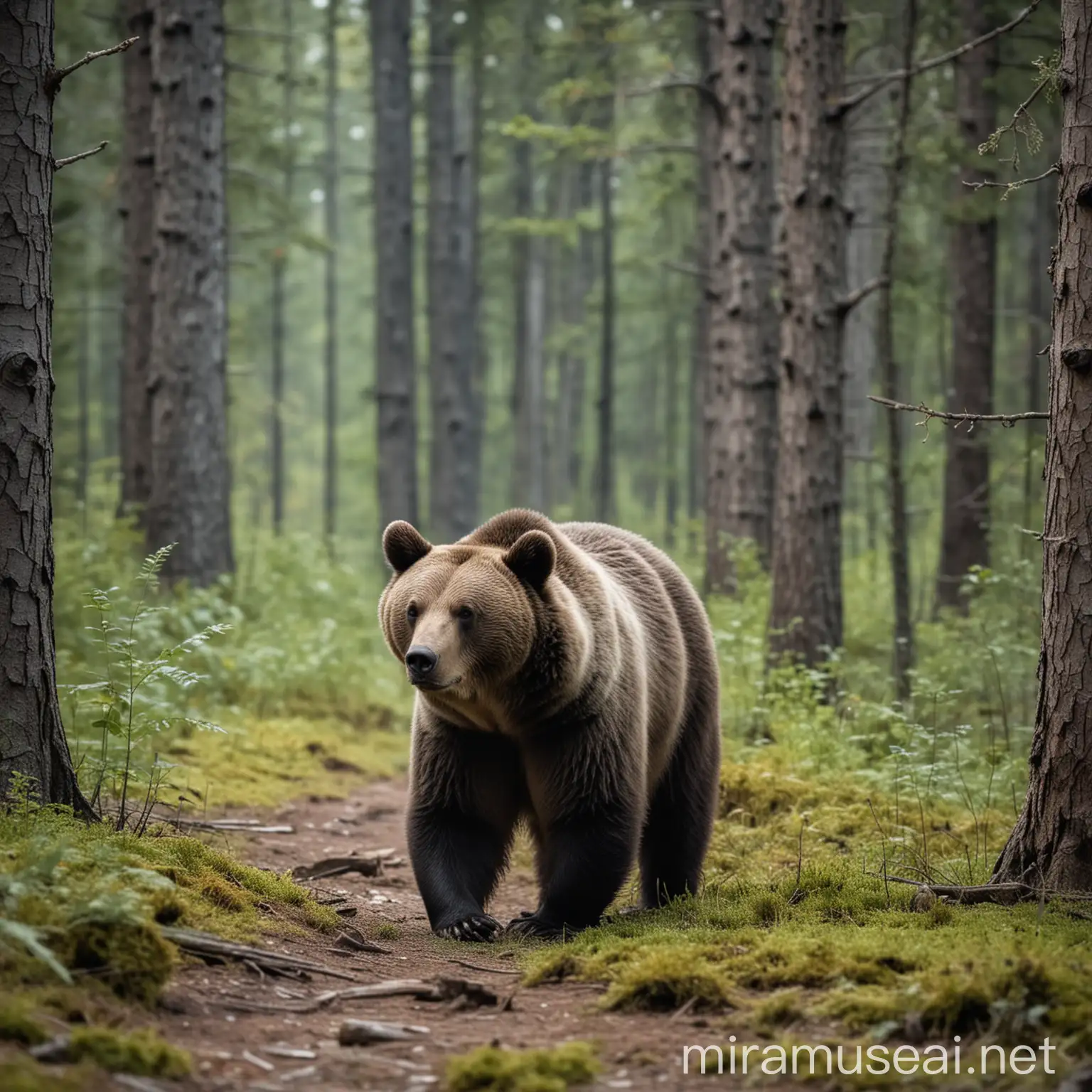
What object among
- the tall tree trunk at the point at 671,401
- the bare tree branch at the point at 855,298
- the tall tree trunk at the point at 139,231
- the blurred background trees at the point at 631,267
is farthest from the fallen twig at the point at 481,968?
the tall tree trunk at the point at 671,401

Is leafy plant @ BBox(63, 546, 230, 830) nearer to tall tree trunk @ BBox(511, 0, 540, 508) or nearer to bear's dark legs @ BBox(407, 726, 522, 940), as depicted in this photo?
bear's dark legs @ BBox(407, 726, 522, 940)

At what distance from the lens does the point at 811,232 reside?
10242 mm

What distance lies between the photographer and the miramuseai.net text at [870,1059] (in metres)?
3.41

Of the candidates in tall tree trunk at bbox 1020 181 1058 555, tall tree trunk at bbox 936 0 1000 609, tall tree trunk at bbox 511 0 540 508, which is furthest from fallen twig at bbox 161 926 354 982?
tall tree trunk at bbox 511 0 540 508

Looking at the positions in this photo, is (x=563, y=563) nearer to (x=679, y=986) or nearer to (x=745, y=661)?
(x=679, y=986)

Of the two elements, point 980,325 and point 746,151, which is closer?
point 746,151

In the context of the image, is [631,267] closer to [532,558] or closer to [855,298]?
[855,298]

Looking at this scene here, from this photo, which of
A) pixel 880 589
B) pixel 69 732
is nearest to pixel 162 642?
pixel 69 732

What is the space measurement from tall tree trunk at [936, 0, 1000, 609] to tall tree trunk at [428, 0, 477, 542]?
11159mm

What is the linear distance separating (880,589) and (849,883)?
11.0 m

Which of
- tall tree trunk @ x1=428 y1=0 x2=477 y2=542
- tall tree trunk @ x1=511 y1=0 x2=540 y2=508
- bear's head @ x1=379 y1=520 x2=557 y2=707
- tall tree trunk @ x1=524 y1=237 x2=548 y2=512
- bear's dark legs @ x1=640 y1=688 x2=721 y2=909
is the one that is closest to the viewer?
bear's head @ x1=379 y1=520 x2=557 y2=707

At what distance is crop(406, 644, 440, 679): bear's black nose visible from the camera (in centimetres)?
513

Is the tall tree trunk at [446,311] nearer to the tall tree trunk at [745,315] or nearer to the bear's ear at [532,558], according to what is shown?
the tall tree trunk at [745,315]

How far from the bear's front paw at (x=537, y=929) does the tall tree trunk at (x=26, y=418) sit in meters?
2.08
